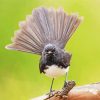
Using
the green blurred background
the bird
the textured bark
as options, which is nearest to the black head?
the bird

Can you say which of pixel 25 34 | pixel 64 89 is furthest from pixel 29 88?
pixel 64 89

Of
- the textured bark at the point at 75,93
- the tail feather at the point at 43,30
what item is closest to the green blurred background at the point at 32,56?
the tail feather at the point at 43,30

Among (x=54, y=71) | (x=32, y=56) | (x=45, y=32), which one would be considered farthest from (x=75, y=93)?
(x=32, y=56)

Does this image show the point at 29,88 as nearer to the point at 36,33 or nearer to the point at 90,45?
the point at 90,45

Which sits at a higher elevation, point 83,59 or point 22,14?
point 22,14

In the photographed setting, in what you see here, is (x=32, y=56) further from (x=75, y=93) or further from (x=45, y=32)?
(x=75, y=93)

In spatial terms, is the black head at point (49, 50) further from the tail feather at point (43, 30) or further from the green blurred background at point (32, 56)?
the green blurred background at point (32, 56)
